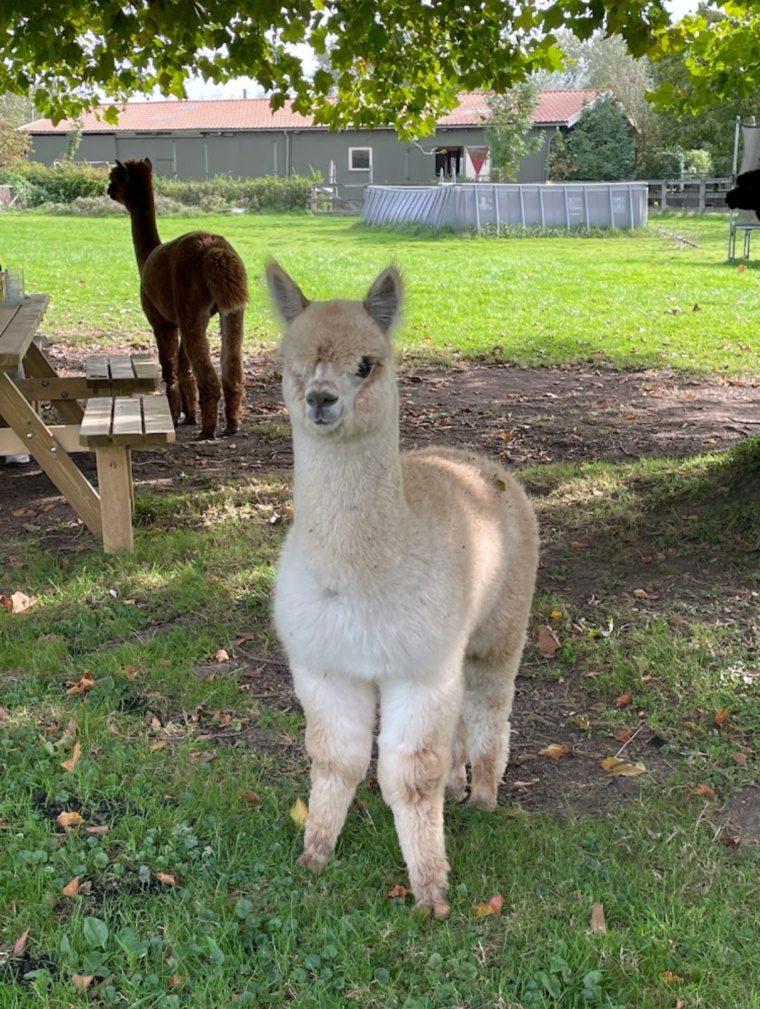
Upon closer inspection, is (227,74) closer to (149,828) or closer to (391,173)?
(149,828)

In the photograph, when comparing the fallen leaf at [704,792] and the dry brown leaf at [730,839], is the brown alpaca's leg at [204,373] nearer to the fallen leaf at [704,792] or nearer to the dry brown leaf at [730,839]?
the fallen leaf at [704,792]

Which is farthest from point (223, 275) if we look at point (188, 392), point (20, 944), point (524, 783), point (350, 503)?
point (20, 944)

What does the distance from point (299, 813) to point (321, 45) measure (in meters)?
5.09

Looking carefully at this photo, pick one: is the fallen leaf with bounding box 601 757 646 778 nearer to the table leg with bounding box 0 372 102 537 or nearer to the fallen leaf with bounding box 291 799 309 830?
the fallen leaf with bounding box 291 799 309 830

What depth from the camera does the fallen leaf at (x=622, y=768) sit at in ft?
11.2

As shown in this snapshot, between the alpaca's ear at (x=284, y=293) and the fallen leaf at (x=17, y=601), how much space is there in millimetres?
2529

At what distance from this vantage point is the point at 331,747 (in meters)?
2.89

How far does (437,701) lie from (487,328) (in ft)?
30.4

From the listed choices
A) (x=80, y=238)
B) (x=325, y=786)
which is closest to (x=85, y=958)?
(x=325, y=786)

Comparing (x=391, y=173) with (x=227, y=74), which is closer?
(x=227, y=74)

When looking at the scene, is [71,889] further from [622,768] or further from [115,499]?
[115,499]

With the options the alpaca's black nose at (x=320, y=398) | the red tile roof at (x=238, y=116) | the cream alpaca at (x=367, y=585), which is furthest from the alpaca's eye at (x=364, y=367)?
the red tile roof at (x=238, y=116)

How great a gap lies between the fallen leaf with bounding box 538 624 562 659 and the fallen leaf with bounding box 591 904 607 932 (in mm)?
1616

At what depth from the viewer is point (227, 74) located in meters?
Answer: 7.57
